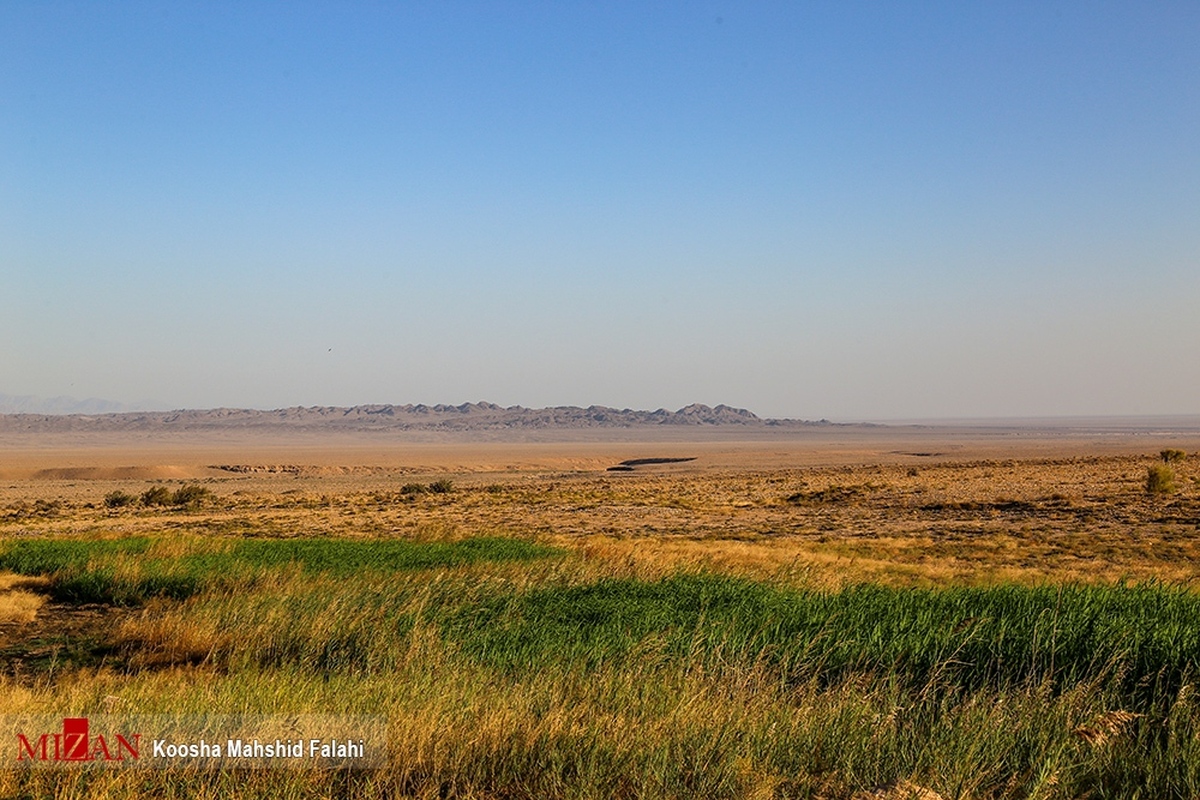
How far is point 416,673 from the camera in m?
8.25

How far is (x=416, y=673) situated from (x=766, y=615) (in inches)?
168

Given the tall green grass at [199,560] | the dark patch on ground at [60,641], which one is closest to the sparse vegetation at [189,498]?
the tall green grass at [199,560]

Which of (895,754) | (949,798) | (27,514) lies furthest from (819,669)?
(27,514)

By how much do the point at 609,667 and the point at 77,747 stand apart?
13.5 ft

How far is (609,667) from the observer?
816 centimetres

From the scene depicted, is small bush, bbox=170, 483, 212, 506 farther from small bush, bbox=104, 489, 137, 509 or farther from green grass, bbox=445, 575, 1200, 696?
green grass, bbox=445, 575, 1200, 696

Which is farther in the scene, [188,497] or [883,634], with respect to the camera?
[188,497]

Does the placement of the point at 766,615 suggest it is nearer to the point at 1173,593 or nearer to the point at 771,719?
the point at 771,719

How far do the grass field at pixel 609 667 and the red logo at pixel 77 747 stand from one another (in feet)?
0.90

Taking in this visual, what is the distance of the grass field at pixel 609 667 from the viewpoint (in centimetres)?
624

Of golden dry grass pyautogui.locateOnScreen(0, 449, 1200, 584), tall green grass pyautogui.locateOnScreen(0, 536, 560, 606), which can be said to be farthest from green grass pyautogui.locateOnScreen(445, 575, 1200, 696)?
tall green grass pyautogui.locateOnScreen(0, 536, 560, 606)

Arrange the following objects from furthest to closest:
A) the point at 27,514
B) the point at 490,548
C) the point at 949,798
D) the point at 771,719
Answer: the point at 27,514, the point at 490,548, the point at 771,719, the point at 949,798

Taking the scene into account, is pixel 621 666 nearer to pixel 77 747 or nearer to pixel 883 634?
pixel 883 634

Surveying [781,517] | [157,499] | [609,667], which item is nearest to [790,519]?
[781,517]
